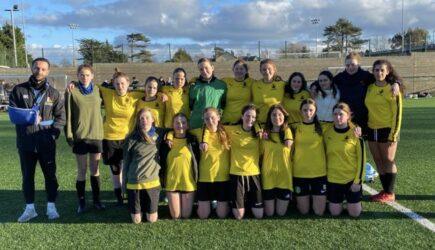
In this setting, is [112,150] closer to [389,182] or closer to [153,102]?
[153,102]

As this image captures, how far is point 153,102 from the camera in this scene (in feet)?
17.4

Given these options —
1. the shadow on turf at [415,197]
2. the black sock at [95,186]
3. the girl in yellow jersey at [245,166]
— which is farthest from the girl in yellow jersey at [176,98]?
the shadow on turf at [415,197]

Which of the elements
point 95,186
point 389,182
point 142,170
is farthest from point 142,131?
point 389,182

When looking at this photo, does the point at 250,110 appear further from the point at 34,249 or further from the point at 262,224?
the point at 34,249

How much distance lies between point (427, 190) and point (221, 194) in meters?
2.87

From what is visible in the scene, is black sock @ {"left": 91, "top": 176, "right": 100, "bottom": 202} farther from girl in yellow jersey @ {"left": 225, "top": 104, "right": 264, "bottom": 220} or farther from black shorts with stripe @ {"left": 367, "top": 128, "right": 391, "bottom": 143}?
black shorts with stripe @ {"left": 367, "top": 128, "right": 391, "bottom": 143}

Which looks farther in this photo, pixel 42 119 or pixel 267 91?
pixel 267 91

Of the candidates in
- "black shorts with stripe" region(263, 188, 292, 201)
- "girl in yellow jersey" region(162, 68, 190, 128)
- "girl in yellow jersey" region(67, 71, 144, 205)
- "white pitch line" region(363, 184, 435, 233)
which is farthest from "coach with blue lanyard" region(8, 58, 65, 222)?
"white pitch line" region(363, 184, 435, 233)

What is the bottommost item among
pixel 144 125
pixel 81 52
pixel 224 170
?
pixel 224 170

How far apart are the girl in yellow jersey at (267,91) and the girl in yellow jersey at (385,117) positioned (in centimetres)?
110

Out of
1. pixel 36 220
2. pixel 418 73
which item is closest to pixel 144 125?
pixel 36 220

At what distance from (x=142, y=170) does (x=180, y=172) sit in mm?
425

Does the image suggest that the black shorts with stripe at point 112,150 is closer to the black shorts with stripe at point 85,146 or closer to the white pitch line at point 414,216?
the black shorts with stripe at point 85,146

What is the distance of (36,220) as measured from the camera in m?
4.90
